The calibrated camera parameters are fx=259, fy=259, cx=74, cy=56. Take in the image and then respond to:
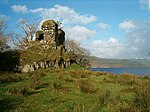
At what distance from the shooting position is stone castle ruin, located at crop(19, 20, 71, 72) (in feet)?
129

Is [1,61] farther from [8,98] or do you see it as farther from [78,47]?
[78,47]

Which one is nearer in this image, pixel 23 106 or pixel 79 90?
pixel 23 106

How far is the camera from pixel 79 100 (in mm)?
14266

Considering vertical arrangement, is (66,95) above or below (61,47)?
below

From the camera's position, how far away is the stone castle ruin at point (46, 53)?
3941 centimetres

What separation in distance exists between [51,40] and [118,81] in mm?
24575

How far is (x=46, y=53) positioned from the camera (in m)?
43.5

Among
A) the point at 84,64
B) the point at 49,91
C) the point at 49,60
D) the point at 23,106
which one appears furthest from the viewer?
the point at 84,64

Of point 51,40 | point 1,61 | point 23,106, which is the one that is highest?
point 51,40

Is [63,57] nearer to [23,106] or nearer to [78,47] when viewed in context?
[78,47]

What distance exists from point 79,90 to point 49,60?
2466 cm

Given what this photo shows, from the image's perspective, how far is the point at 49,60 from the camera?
42.1m

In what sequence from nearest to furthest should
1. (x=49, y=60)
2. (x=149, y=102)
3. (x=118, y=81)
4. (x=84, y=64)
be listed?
(x=149, y=102) → (x=118, y=81) → (x=49, y=60) → (x=84, y=64)

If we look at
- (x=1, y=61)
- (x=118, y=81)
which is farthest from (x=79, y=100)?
(x=1, y=61)
